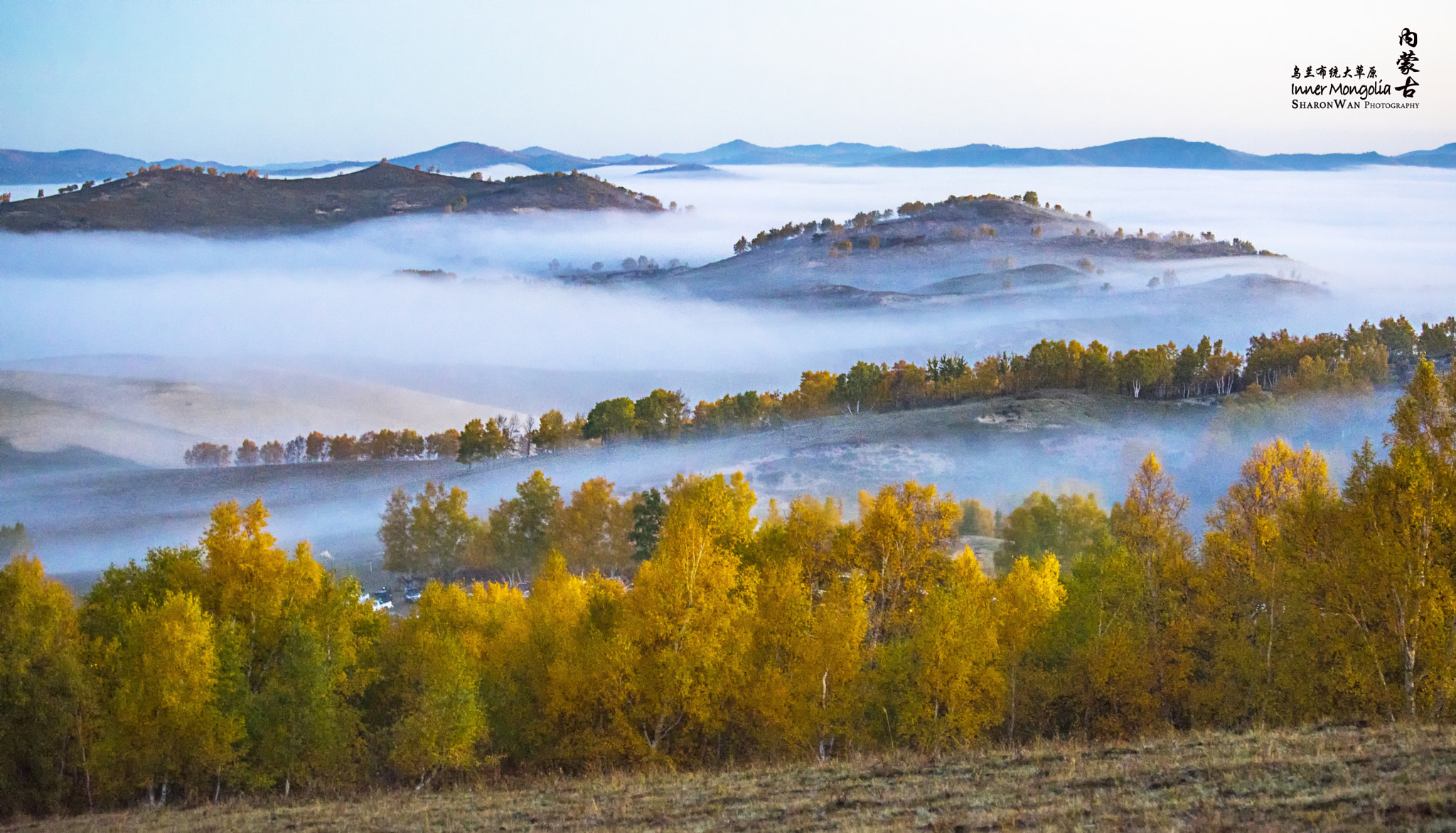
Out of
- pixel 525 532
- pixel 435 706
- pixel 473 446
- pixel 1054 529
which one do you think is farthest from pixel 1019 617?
pixel 473 446

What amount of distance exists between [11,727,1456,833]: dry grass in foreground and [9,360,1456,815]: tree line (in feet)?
13.3

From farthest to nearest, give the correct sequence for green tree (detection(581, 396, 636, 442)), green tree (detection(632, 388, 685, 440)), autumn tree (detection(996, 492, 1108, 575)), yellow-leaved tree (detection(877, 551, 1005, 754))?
green tree (detection(632, 388, 685, 440)) < green tree (detection(581, 396, 636, 442)) < autumn tree (detection(996, 492, 1108, 575)) < yellow-leaved tree (detection(877, 551, 1005, 754))

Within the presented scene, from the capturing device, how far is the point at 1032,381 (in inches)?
6949

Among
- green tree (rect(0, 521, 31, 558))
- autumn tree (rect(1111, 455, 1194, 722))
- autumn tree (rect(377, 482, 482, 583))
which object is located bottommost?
green tree (rect(0, 521, 31, 558))

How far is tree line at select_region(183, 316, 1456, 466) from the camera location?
169 m

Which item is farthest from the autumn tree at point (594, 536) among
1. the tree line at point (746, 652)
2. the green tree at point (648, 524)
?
the tree line at point (746, 652)

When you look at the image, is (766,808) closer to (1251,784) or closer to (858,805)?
(858,805)

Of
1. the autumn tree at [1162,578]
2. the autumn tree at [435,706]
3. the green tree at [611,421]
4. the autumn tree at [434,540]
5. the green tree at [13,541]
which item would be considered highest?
the autumn tree at [1162,578]

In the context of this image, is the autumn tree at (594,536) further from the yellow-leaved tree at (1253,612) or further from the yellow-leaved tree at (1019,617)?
the yellow-leaved tree at (1253,612)

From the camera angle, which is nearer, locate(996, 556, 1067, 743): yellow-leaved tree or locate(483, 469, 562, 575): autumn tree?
locate(996, 556, 1067, 743): yellow-leaved tree

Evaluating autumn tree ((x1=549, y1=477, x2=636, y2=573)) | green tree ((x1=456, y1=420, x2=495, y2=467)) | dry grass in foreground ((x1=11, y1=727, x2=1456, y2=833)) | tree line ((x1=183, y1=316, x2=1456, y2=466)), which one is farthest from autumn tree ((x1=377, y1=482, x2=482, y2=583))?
dry grass in foreground ((x1=11, y1=727, x2=1456, y2=833))

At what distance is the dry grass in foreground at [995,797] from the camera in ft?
73.4

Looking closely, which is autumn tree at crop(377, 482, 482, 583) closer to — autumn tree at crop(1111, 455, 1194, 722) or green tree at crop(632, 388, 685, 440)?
green tree at crop(632, 388, 685, 440)

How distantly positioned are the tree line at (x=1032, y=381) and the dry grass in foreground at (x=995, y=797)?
140 m
